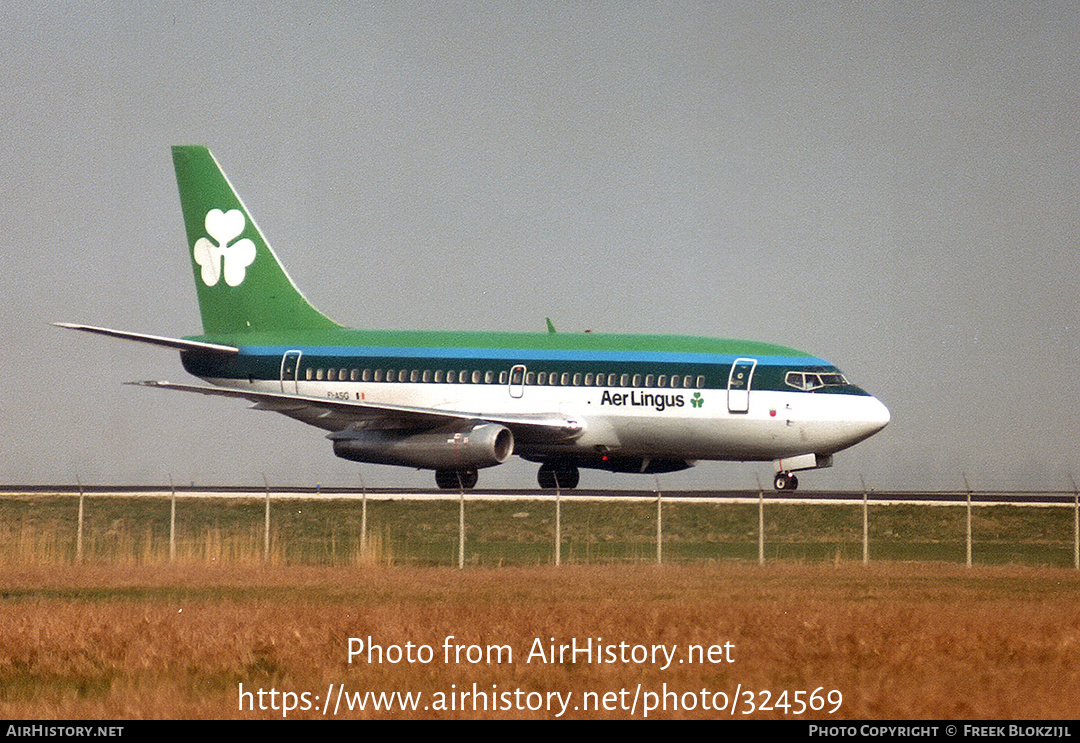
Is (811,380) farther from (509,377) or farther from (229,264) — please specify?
(229,264)

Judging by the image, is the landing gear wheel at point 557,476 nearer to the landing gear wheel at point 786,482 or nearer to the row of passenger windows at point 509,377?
the row of passenger windows at point 509,377

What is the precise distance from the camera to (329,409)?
56156 millimetres

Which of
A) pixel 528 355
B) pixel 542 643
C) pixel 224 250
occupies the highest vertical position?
pixel 224 250

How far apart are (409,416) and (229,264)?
1262 cm

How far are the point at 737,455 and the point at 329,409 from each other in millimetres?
11999

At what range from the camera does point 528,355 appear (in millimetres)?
55906

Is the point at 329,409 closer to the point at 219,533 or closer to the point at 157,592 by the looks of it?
the point at 219,533

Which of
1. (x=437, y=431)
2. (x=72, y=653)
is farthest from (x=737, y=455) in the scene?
(x=72, y=653)

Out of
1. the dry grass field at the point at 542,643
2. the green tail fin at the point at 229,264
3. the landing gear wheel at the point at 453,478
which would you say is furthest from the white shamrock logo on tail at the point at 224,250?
the dry grass field at the point at 542,643

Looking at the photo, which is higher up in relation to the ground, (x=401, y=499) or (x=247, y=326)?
(x=247, y=326)

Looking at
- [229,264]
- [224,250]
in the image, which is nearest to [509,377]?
[229,264]

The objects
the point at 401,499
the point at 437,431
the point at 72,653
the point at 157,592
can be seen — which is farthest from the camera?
the point at 437,431
